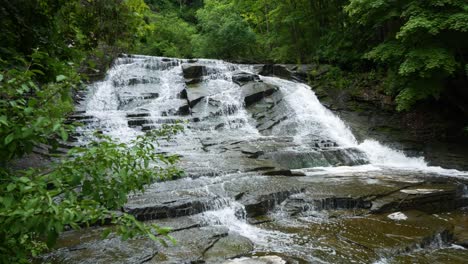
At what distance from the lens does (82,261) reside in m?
4.84

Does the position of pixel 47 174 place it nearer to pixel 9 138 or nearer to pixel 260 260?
pixel 9 138

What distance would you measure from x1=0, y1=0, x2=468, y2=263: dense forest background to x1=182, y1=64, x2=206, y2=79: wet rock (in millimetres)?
3620

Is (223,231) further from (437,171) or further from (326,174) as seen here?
(437,171)

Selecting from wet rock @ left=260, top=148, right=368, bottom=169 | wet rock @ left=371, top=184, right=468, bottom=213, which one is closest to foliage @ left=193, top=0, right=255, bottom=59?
wet rock @ left=260, top=148, right=368, bottom=169

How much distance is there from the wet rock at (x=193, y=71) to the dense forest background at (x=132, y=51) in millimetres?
3620

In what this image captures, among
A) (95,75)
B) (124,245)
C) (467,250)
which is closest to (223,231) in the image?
(124,245)

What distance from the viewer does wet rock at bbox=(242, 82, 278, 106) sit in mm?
15438

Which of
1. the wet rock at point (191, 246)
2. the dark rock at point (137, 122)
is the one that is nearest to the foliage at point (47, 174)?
the wet rock at point (191, 246)

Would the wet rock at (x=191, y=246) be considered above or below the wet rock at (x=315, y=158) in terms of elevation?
below

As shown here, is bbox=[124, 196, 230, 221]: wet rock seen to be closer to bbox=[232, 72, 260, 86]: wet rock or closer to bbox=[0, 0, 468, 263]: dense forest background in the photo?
bbox=[0, 0, 468, 263]: dense forest background

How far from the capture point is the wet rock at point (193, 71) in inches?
696

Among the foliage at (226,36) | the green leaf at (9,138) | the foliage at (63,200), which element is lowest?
the foliage at (63,200)

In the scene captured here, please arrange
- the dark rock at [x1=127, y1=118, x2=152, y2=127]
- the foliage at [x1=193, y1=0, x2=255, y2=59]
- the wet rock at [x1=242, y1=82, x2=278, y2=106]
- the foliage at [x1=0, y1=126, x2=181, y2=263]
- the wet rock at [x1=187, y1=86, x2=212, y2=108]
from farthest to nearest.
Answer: the foliage at [x1=193, y1=0, x2=255, y2=59]
the wet rock at [x1=242, y1=82, x2=278, y2=106]
the wet rock at [x1=187, y1=86, x2=212, y2=108]
the dark rock at [x1=127, y1=118, x2=152, y2=127]
the foliage at [x1=0, y1=126, x2=181, y2=263]

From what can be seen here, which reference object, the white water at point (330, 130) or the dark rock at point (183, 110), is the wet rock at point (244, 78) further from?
the dark rock at point (183, 110)
